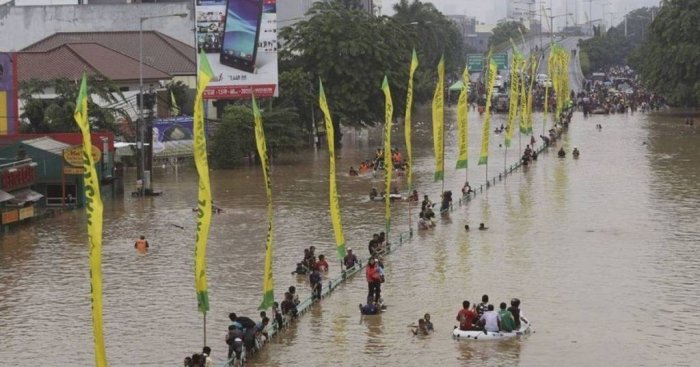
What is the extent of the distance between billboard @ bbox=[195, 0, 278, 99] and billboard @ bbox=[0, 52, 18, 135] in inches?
423

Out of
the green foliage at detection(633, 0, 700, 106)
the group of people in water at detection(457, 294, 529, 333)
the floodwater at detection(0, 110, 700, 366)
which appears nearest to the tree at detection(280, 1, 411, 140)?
the floodwater at detection(0, 110, 700, 366)

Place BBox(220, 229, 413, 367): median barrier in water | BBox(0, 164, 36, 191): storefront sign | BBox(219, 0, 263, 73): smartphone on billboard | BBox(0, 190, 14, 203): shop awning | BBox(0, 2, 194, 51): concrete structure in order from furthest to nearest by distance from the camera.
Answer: BBox(0, 2, 194, 51): concrete structure → BBox(219, 0, 263, 73): smartphone on billboard → BBox(0, 164, 36, 191): storefront sign → BBox(0, 190, 14, 203): shop awning → BBox(220, 229, 413, 367): median barrier in water

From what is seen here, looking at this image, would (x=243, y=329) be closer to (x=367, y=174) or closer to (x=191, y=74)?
(x=367, y=174)

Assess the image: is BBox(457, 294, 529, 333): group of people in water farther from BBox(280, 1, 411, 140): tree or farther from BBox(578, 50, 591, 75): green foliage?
BBox(578, 50, 591, 75): green foliage

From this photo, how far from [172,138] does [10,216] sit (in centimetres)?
1969

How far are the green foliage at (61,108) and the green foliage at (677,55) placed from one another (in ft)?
137

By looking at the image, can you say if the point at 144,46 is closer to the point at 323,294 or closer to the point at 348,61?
the point at 348,61

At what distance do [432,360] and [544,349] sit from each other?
1978 millimetres

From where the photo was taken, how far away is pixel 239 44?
55.2 m

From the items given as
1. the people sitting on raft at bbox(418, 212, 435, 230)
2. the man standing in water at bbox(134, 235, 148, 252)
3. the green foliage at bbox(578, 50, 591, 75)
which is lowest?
the man standing in water at bbox(134, 235, 148, 252)

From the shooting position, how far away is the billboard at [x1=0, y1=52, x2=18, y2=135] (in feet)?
146

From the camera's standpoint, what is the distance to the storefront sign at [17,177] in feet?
121

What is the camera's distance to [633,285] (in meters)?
27.7

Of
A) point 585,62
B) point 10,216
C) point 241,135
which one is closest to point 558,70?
point 241,135
